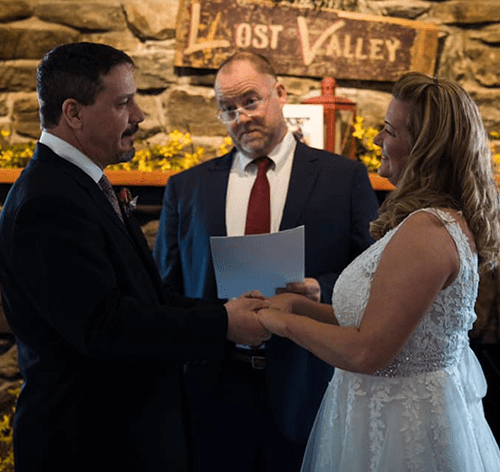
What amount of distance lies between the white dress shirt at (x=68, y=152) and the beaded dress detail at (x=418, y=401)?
62 cm

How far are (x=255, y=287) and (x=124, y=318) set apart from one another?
596 millimetres

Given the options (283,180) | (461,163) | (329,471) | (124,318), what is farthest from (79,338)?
(283,180)

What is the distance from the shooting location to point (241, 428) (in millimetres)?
2295

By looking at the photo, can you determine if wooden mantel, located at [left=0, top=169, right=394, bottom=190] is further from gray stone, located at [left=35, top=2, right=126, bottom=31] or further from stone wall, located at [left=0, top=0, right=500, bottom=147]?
gray stone, located at [left=35, top=2, right=126, bottom=31]

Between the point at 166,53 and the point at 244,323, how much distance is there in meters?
1.96

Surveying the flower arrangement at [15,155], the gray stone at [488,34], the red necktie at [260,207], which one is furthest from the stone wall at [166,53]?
the red necktie at [260,207]

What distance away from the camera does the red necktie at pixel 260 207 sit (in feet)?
7.86

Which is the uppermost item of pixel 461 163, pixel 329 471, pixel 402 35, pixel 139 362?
pixel 402 35

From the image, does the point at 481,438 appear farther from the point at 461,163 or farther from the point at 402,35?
the point at 402,35

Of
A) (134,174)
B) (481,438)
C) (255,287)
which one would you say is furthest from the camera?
(134,174)

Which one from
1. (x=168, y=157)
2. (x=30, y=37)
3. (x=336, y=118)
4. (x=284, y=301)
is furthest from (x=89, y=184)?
(x=30, y=37)

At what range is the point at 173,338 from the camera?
57.8 inches

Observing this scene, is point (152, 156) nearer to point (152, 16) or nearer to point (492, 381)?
point (152, 16)

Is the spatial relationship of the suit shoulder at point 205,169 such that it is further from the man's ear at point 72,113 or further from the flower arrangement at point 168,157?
the man's ear at point 72,113
